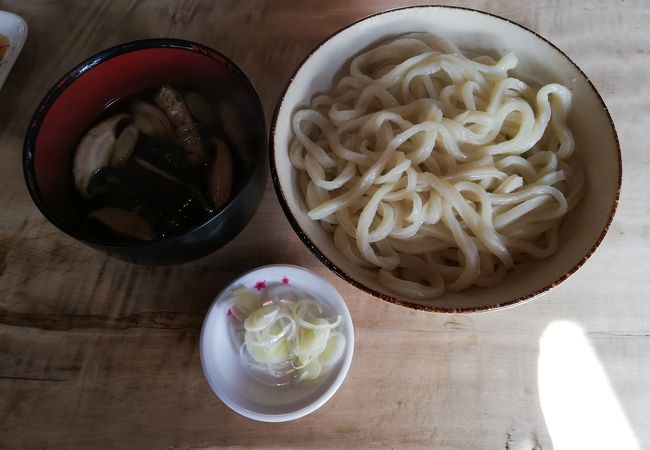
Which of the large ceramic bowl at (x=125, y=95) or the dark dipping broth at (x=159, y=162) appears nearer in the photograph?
the large ceramic bowl at (x=125, y=95)

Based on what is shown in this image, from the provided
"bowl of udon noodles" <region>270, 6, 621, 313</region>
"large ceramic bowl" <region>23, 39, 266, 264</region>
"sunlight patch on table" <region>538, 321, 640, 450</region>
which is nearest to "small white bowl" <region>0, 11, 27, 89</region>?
"large ceramic bowl" <region>23, 39, 266, 264</region>

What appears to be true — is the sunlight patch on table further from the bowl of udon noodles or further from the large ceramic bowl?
the large ceramic bowl

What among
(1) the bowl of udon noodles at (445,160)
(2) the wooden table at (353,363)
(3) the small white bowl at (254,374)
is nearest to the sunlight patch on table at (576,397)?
(2) the wooden table at (353,363)

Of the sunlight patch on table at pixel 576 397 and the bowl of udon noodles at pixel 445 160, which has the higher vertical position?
the bowl of udon noodles at pixel 445 160

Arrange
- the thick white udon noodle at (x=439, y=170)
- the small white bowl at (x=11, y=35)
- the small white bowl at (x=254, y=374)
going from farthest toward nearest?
the small white bowl at (x=11, y=35) → the thick white udon noodle at (x=439, y=170) → the small white bowl at (x=254, y=374)

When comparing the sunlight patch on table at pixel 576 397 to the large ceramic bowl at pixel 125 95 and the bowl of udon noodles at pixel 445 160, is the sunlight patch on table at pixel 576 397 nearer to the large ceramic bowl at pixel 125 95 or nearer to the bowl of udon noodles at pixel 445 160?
the bowl of udon noodles at pixel 445 160

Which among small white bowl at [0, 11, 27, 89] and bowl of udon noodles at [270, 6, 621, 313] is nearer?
bowl of udon noodles at [270, 6, 621, 313]

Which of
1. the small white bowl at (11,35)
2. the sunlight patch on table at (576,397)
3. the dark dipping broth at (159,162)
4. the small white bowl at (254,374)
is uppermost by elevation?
the small white bowl at (11,35)

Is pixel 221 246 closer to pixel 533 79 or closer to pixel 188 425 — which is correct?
pixel 188 425
